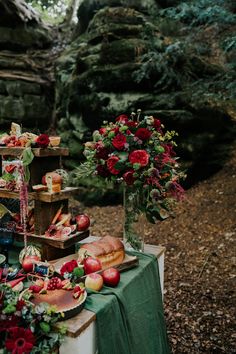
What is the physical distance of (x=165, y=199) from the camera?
2.31 m

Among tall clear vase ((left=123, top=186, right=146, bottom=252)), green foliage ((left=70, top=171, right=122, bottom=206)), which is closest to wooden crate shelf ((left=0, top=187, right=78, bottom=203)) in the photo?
tall clear vase ((left=123, top=186, right=146, bottom=252))

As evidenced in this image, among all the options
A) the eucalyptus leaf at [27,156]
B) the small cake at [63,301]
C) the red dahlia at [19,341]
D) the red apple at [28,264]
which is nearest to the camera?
the red dahlia at [19,341]

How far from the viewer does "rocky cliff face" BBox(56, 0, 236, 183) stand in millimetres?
5688

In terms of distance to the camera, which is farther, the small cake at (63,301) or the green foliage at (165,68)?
the green foliage at (165,68)

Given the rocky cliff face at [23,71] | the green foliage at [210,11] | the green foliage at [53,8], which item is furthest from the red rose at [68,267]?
the green foliage at [53,8]

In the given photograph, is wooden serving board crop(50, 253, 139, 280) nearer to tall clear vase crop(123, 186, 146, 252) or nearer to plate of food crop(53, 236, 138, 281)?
plate of food crop(53, 236, 138, 281)

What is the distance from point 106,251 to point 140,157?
61 cm

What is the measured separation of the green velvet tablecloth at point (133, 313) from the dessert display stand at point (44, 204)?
440 mm

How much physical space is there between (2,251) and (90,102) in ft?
14.4

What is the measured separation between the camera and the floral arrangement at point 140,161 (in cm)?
216

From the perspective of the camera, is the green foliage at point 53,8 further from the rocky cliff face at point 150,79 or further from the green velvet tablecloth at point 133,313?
the green velvet tablecloth at point 133,313

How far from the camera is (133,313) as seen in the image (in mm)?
1976

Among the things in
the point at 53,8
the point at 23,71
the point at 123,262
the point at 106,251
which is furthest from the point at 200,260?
the point at 53,8

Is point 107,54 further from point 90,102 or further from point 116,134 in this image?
point 116,134
